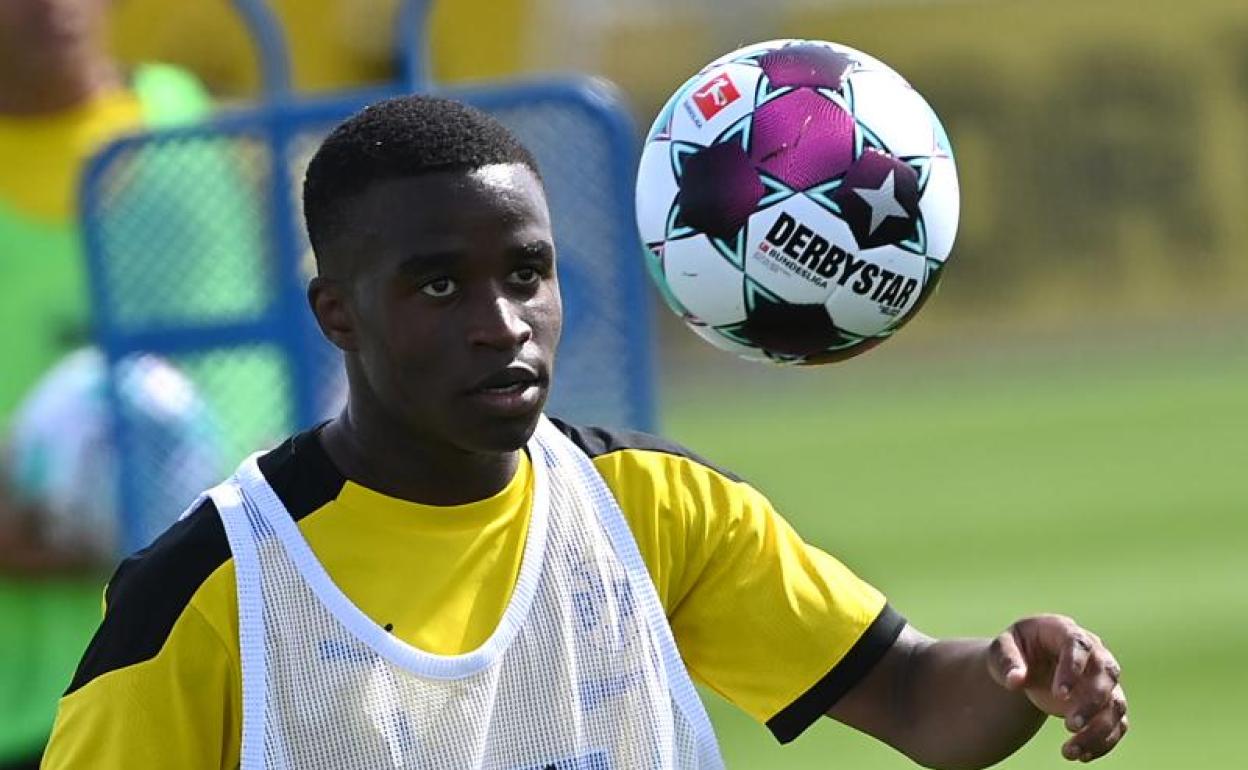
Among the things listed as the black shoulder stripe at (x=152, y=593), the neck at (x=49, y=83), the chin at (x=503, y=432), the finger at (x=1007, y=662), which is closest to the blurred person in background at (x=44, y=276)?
the neck at (x=49, y=83)

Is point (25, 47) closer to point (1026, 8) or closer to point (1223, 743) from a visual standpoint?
point (1223, 743)

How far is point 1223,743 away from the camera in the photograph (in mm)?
9039

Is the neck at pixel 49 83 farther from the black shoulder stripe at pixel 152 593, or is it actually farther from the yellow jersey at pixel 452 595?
the black shoulder stripe at pixel 152 593

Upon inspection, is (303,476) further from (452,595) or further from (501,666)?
(501,666)

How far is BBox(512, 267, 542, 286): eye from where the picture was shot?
3777 millimetres

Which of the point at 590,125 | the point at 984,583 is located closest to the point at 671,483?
the point at 590,125

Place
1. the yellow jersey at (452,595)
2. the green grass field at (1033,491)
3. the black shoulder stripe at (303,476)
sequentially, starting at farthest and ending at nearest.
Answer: the green grass field at (1033,491) → the black shoulder stripe at (303,476) → the yellow jersey at (452,595)

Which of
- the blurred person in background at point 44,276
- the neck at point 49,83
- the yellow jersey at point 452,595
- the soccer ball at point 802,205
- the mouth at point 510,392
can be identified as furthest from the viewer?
the neck at point 49,83

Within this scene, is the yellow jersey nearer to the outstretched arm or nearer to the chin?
the outstretched arm

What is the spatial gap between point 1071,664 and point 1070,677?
0.06ft

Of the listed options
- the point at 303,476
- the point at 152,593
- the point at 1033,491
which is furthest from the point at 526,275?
the point at 1033,491

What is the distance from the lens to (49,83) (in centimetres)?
657

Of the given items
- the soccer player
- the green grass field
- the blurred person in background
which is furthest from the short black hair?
the green grass field

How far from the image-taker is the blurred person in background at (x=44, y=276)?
6191 mm
